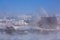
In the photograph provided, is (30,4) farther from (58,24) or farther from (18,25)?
(58,24)

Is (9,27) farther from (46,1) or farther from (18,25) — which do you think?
(46,1)

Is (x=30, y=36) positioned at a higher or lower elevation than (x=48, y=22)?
lower

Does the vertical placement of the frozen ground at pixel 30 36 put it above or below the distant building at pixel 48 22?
below

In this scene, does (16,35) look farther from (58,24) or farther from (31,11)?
(58,24)

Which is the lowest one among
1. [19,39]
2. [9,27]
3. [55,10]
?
[19,39]

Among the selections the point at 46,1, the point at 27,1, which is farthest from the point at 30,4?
the point at 46,1

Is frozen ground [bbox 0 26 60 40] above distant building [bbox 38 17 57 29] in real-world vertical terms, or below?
below

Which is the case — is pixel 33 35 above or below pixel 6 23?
below

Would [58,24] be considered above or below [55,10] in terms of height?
below
